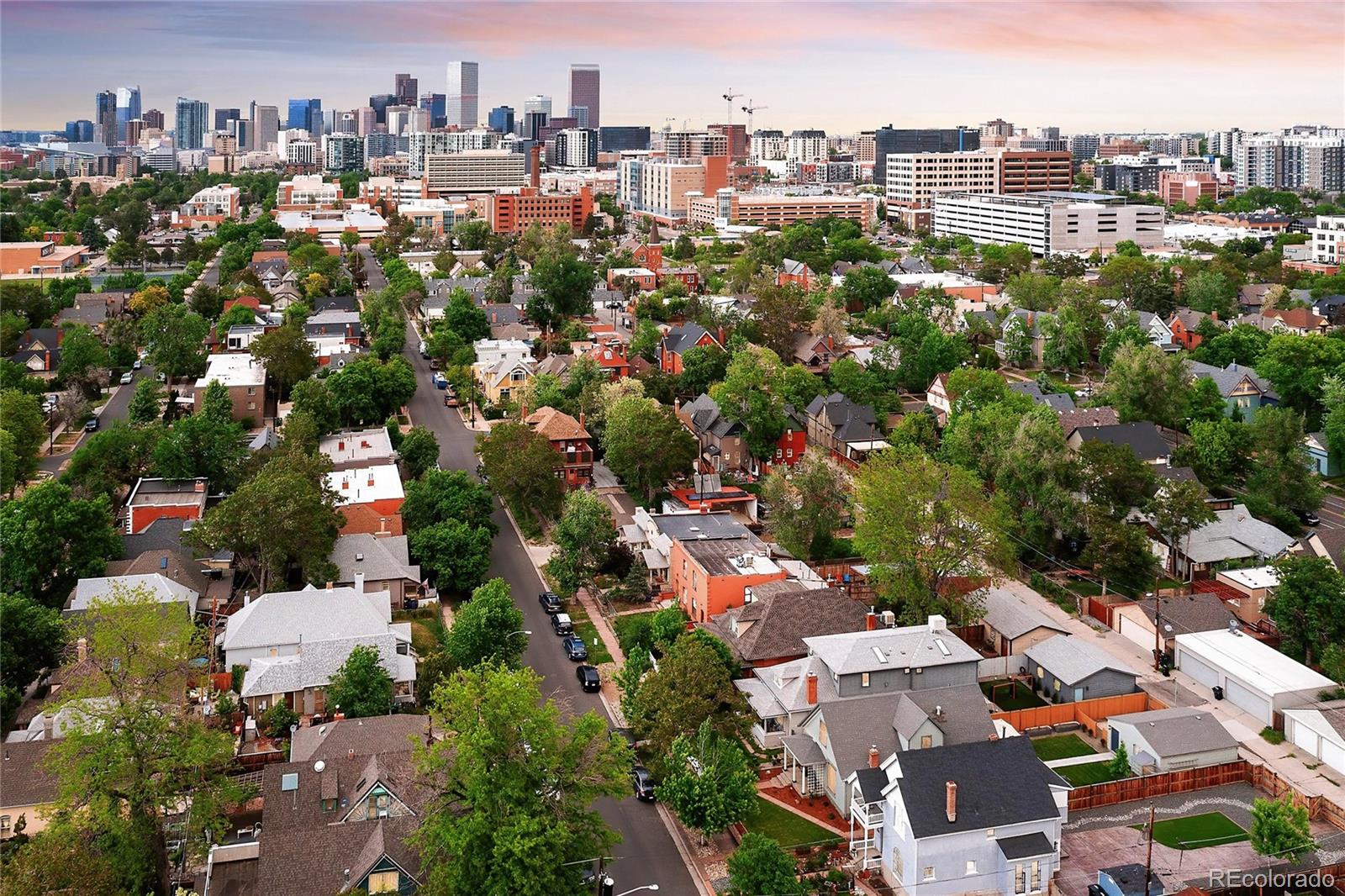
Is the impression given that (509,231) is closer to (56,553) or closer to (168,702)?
(56,553)

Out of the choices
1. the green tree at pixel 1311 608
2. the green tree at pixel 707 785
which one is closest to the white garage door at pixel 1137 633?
the green tree at pixel 1311 608

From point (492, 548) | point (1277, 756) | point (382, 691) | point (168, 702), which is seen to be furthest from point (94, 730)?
point (1277, 756)

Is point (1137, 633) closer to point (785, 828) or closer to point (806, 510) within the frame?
point (806, 510)

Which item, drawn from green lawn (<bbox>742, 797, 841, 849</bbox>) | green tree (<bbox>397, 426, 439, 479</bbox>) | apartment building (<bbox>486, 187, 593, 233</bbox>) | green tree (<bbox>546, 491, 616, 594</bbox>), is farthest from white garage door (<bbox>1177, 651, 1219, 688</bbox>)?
apartment building (<bbox>486, 187, 593, 233</bbox>)

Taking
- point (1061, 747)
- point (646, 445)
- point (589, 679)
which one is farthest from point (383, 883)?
point (646, 445)

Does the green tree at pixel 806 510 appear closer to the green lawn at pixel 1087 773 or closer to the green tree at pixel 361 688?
the green lawn at pixel 1087 773
